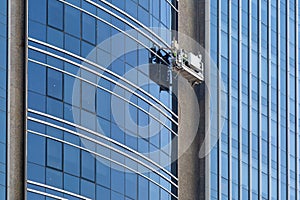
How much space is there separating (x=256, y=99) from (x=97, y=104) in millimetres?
16200

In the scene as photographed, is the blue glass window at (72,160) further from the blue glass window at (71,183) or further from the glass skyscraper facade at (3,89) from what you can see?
the glass skyscraper facade at (3,89)

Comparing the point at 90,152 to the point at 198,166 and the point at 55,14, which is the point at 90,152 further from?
the point at 198,166

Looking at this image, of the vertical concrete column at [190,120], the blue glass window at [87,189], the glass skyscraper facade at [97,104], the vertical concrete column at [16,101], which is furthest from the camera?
the vertical concrete column at [190,120]

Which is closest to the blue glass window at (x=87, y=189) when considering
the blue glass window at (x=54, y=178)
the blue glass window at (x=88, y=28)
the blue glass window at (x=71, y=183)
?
the blue glass window at (x=71, y=183)

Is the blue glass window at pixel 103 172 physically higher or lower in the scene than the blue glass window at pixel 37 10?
lower

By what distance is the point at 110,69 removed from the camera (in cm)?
6000

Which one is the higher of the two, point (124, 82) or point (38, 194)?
point (124, 82)

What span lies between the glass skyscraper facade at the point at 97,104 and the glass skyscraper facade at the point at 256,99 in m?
4.74

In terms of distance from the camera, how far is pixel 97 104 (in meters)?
58.8

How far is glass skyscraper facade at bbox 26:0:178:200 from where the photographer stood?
55.5 meters

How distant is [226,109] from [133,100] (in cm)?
927

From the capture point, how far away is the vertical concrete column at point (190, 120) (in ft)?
216

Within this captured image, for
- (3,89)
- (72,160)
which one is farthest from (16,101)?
(72,160)

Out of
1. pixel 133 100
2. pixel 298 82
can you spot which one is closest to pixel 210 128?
pixel 133 100
